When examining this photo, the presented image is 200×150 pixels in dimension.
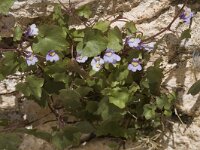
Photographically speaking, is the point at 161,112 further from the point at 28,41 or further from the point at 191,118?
the point at 28,41

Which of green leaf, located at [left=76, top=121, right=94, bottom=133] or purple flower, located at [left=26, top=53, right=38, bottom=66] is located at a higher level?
purple flower, located at [left=26, top=53, right=38, bottom=66]

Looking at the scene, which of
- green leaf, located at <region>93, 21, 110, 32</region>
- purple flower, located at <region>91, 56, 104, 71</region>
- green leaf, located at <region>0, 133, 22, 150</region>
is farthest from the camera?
green leaf, located at <region>93, 21, 110, 32</region>

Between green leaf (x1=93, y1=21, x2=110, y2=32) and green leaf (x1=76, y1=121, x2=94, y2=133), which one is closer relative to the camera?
green leaf (x1=76, y1=121, x2=94, y2=133)

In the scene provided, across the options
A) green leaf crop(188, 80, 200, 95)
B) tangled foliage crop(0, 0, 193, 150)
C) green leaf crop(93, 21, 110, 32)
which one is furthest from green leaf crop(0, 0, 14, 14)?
green leaf crop(188, 80, 200, 95)

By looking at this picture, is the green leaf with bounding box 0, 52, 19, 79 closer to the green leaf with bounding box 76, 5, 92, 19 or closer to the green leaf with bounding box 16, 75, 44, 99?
the green leaf with bounding box 16, 75, 44, 99

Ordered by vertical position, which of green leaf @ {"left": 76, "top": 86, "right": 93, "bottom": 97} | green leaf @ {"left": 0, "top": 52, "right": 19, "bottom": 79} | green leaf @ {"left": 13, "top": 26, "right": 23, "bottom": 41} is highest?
green leaf @ {"left": 13, "top": 26, "right": 23, "bottom": 41}

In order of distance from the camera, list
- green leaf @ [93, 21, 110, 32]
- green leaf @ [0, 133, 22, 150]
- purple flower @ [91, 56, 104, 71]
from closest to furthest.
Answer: green leaf @ [0, 133, 22, 150]
purple flower @ [91, 56, 104, 71]
green leaf @ [93, 21, 110, 32]

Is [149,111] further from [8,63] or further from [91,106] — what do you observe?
[8,63]

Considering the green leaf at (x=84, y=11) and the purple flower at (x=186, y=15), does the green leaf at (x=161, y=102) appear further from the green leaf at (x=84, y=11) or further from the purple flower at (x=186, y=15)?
the green leaf at (x=84, y=11)

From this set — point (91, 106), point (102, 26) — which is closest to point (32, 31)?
point (102, 26)
